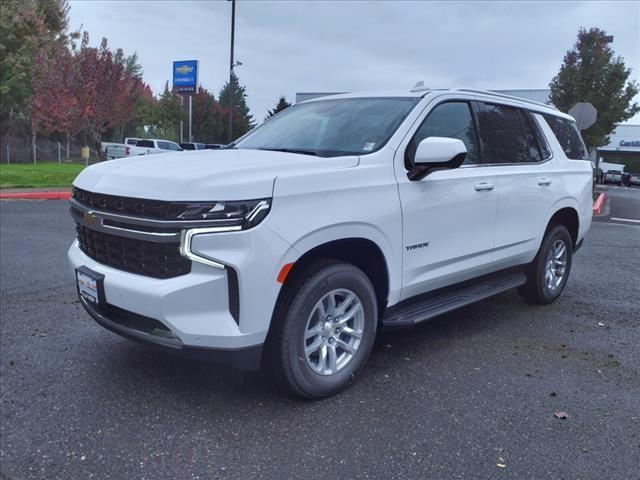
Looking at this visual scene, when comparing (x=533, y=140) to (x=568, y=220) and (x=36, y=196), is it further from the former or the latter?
(x=36, y=196)

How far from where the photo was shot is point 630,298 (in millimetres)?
6004

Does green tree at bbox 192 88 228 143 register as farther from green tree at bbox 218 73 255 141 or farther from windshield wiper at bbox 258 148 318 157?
windshield wiper at bbox 258 148 318 157

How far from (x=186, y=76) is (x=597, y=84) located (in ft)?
78.4

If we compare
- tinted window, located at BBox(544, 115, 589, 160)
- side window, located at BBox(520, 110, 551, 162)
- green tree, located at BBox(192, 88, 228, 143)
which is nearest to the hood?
side window, located at BBox(520, 110, 551, 162)

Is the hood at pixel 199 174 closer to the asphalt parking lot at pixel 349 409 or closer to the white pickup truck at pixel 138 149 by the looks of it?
the asphalt parking lot at pixel 349 409

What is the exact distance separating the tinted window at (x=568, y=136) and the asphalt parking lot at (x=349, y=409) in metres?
1.82

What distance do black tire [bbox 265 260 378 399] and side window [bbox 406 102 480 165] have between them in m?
1.04

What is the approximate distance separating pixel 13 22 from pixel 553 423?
2842 cm

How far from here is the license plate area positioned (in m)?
3.14

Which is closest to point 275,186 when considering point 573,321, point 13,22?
point 573,321

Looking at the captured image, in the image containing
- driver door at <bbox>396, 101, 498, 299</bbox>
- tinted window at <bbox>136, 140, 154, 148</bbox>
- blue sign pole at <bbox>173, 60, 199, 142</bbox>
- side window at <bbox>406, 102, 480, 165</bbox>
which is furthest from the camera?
tinted window at <bbox>136, 140, 154, 148</bbox>

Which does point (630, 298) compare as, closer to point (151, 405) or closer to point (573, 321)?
point (573, 321)

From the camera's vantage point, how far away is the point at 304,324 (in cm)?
313

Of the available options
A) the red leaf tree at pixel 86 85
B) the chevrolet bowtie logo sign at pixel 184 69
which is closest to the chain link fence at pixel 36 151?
the chevrolet bowtie logo sign at pixel 184 69
